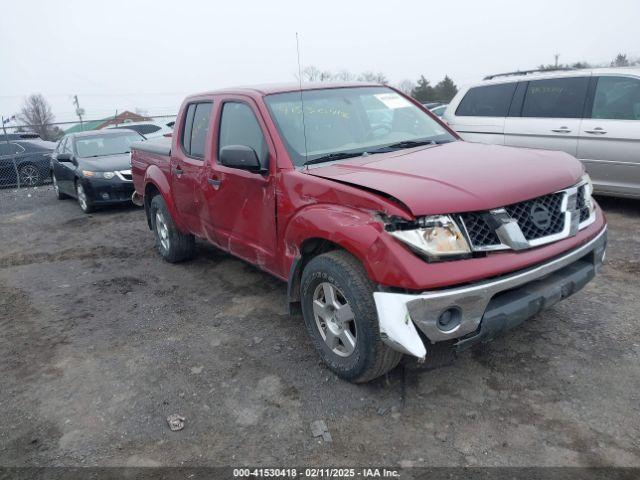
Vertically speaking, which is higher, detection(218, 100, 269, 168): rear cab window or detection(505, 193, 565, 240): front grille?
detection(218, 100, 269, 168): rear cab window

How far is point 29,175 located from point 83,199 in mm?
5122

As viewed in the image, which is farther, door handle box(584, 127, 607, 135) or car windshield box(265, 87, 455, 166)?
door handle box(584, 127, 607, 135)

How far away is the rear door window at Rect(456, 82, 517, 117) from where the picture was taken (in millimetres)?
7418

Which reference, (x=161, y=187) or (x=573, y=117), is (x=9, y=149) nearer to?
(x=161, y=187)

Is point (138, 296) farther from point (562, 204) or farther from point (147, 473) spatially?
point (562, 204)

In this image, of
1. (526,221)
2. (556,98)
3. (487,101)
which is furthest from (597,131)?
(526,221)

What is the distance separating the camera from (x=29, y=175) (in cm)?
1348

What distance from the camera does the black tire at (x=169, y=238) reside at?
5648mm

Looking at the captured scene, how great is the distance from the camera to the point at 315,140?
3717mm

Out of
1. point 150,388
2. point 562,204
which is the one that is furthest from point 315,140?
point 150,388

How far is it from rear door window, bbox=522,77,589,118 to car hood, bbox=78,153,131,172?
680 cm

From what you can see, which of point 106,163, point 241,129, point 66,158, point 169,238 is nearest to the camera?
point 241,129

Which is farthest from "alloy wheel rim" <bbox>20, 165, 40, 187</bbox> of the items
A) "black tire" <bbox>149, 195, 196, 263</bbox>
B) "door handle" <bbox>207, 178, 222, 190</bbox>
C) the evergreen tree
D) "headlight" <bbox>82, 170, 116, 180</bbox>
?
the evergreen tree

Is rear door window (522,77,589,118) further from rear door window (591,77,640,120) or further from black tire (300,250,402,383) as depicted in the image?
black tire (300,250,402,383)
